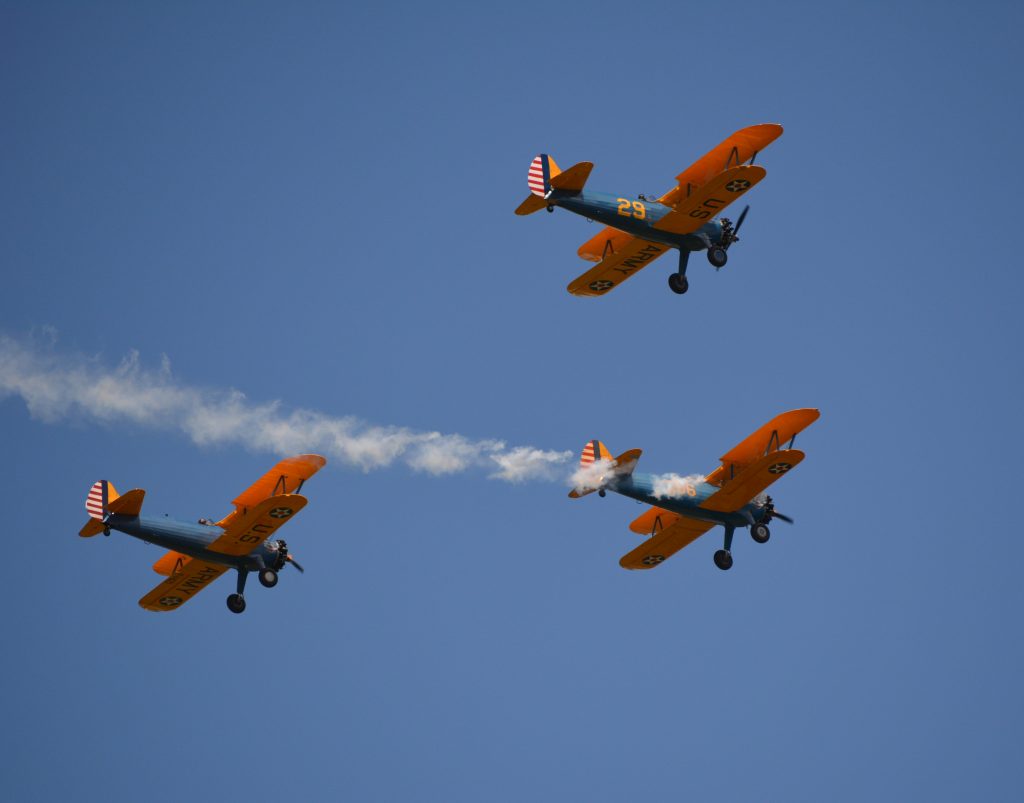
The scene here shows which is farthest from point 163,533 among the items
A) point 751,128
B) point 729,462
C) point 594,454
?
point 751,128

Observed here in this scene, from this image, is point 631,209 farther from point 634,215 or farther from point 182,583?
point 182,583

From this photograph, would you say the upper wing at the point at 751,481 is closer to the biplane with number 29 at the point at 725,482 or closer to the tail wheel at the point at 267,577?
the biplane with number 29 at the point at 725,482

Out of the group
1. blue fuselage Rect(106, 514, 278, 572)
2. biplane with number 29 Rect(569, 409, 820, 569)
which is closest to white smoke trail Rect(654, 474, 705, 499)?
biplane with number 29 Rect(569, 409, 820, 569)

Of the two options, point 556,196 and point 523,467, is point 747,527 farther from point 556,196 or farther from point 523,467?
point 556,196

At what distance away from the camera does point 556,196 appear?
167ft

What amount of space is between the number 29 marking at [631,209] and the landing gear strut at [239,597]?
42.0 ft

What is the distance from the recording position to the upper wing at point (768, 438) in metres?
51.1

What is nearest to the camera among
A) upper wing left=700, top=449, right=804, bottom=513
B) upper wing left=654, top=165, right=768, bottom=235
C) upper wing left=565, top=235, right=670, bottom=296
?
upper wing left=700, top=449, right=804, bottom=513

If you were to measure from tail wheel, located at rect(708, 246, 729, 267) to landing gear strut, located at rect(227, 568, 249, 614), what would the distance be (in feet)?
46.0

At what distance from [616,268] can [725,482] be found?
712 centimetres

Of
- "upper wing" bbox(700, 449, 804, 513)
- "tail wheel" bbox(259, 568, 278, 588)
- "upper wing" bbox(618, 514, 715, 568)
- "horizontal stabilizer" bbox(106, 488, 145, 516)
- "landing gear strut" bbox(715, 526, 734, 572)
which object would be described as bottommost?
"landing gear strut" bbox(715, 526, 734, 572)

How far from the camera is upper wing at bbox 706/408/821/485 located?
51.1 metres

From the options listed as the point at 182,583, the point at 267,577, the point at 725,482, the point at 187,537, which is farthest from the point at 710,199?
the point at 182,583

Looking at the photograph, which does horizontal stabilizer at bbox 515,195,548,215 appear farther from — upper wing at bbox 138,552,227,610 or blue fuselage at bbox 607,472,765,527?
upper wing at bbox 138,552,227,610
